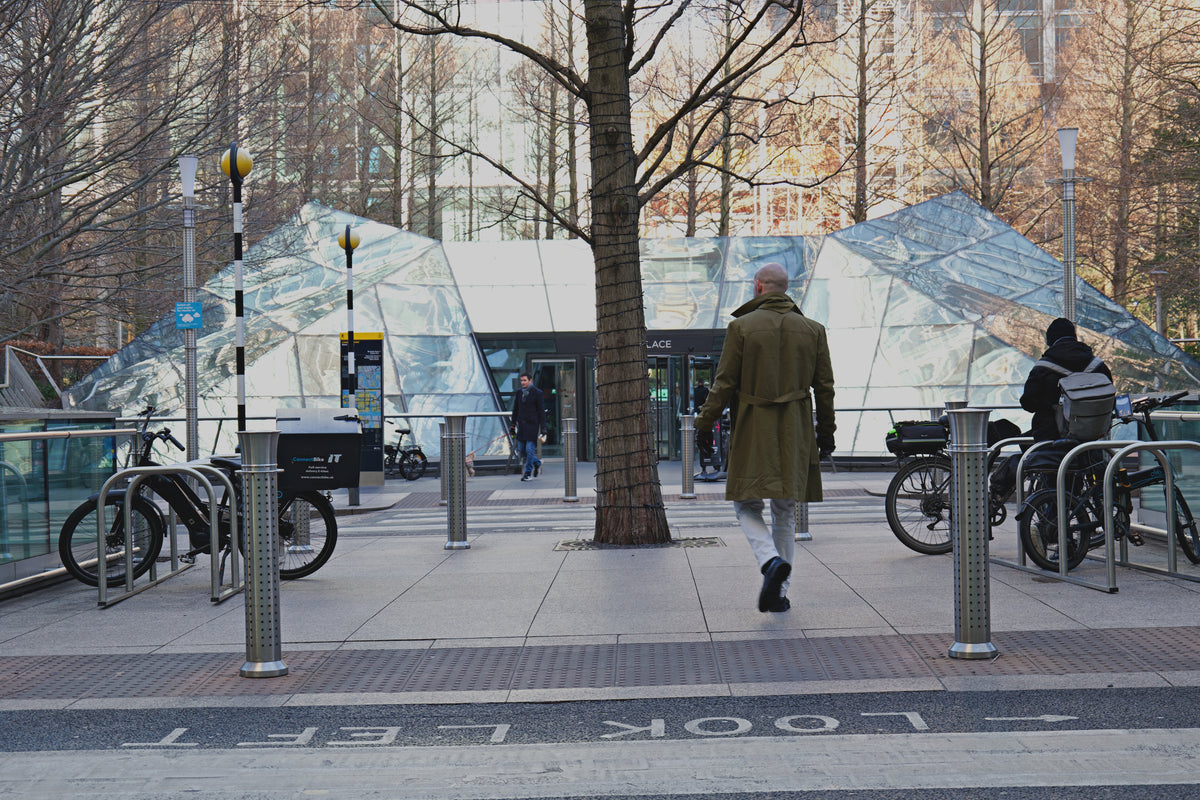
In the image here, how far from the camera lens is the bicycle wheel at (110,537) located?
8836mm

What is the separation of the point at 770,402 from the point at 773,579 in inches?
40.5

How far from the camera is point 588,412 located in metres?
26.6

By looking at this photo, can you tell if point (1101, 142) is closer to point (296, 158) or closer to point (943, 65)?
point (943, 65)

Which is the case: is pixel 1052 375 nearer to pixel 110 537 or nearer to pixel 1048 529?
pixel 1048 529

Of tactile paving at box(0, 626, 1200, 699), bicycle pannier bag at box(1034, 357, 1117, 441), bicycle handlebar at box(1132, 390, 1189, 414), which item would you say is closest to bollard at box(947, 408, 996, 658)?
tactile paving at box(0, 626, 1200, 699)

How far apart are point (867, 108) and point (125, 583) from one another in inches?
1242

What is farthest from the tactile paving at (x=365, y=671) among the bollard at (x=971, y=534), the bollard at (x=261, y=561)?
the bollard at (x=971, y=534)

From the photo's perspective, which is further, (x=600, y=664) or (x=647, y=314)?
(x=647, y=314)

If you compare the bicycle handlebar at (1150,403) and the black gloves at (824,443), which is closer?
the black gloves at (824,443)

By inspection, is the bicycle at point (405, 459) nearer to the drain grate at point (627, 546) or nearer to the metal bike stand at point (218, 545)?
the drain grate at point (627, 546)

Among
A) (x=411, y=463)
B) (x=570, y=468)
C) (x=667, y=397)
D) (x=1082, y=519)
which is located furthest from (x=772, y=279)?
(x=667, y=397)

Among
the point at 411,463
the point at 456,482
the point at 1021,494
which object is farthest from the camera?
the point at 411,463

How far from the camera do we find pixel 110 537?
9.12 m

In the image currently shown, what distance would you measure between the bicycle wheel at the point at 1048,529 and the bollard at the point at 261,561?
5190 mm
